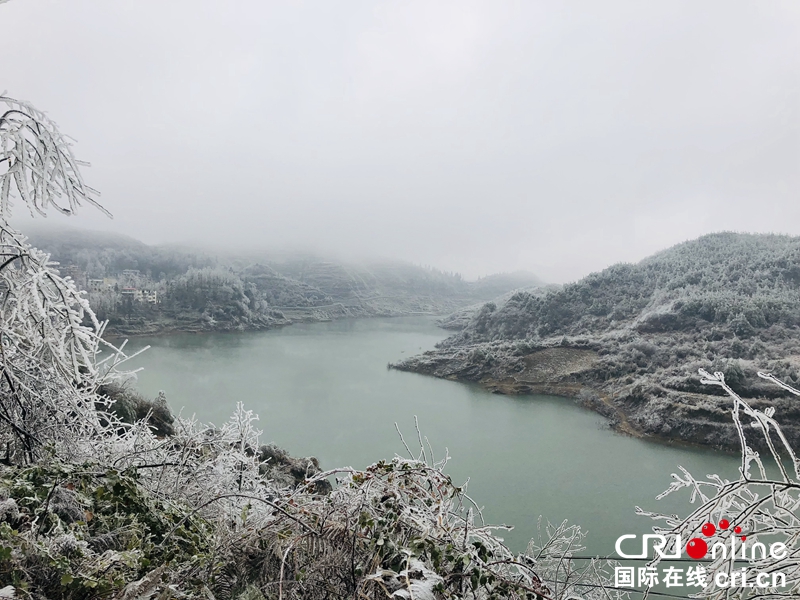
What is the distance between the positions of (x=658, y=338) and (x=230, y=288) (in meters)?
39.9

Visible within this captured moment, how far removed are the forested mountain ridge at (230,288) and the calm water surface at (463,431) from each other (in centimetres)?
858

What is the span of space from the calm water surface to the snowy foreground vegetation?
25.1 ft

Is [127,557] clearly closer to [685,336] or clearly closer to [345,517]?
[345,517]

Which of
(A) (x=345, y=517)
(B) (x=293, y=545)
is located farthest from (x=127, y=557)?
(A) (x=345, y=517)

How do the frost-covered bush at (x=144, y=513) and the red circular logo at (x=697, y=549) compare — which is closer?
the frost-covered bush at (x=144, y=513)

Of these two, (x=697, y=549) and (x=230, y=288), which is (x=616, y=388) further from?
(x=230, y=288)

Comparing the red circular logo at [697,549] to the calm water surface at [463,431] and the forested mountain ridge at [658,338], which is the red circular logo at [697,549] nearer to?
the calm water surface at [463,431]

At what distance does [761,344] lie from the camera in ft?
69.4

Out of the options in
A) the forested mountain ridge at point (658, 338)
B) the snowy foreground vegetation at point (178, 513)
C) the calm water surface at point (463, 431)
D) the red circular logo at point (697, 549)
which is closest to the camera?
the snowy foreground vegetation at point (178, 513)

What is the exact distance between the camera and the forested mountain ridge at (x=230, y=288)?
3931cm

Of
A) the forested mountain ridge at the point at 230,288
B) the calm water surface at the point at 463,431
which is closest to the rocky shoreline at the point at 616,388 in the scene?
the calm water surface at the point at 463,431

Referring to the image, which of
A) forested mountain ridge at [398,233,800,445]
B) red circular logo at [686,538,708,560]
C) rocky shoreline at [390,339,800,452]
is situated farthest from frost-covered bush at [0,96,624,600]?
forested mountain ridge at [398,233,800,445]

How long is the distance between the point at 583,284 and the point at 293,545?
38.1 meters

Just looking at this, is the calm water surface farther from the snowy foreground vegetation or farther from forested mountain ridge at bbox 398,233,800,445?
the snowy foreground vegetation
